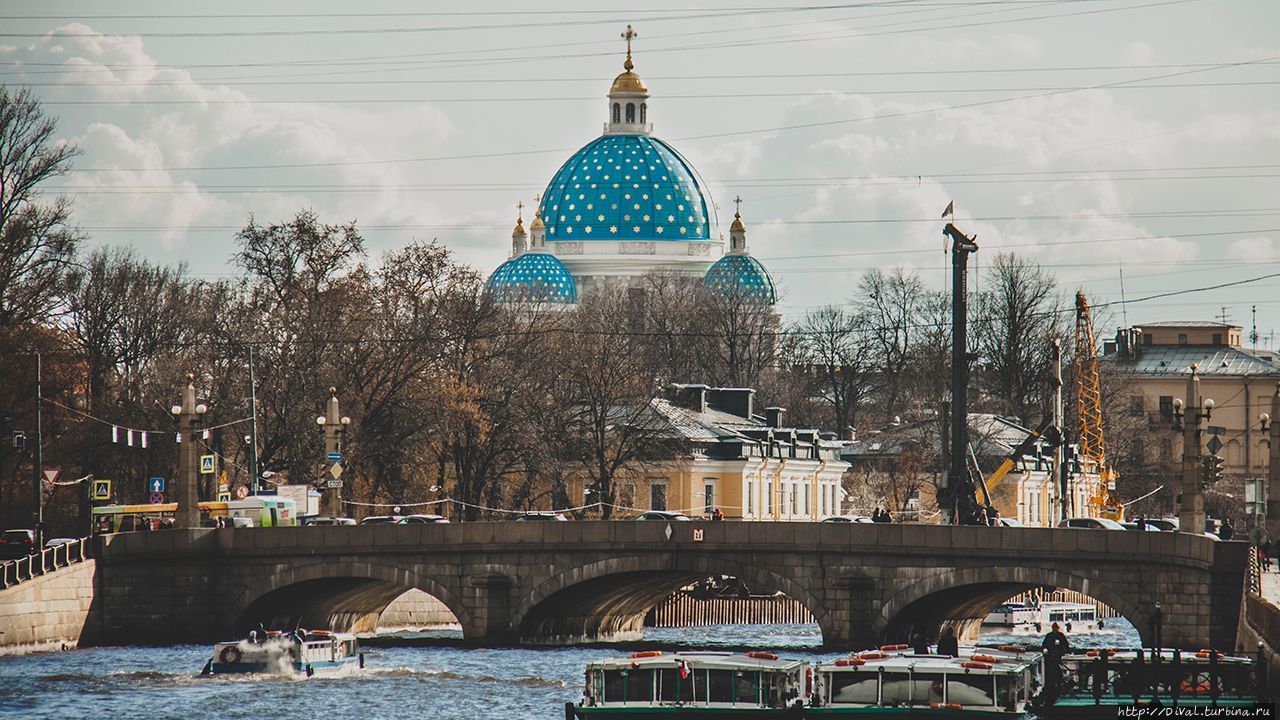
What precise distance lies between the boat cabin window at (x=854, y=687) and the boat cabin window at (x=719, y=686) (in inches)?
86.6

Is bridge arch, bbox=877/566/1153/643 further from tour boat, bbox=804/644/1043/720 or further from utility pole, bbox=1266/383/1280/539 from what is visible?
tour boat, bbox=804/644/1043/720

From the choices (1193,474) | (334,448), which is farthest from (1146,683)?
(334,448)

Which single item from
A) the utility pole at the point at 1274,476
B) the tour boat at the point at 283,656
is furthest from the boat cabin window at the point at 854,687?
the utility pole at the point at 1274,476

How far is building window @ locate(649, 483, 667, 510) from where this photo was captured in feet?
381

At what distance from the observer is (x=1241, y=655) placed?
58281mm

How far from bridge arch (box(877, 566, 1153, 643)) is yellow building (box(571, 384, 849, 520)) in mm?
30562

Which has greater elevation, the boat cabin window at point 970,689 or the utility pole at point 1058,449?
the utility pole at point 1058,449

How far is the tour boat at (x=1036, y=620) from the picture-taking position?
331ft

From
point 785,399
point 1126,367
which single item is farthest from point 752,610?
point 1126,367

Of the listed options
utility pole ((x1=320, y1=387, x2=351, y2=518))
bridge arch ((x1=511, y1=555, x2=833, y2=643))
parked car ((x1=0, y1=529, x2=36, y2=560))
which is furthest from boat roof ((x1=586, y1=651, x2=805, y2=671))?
parked car ((x1=0, y1=529, x2=36, y2=560))

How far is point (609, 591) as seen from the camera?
276ft

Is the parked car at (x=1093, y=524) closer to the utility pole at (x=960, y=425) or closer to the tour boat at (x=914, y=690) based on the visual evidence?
the utility pole at (x=960, y=425)

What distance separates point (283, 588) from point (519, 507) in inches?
1283

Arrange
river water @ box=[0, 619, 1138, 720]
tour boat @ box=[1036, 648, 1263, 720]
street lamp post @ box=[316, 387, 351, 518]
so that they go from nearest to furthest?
1. tour boat @ box=[1036, 648, 1263, 720]
2. river water @ box=[0, 619, 1138, 720]
3. street lamp post @ box=[316, 387, 351, 518]
